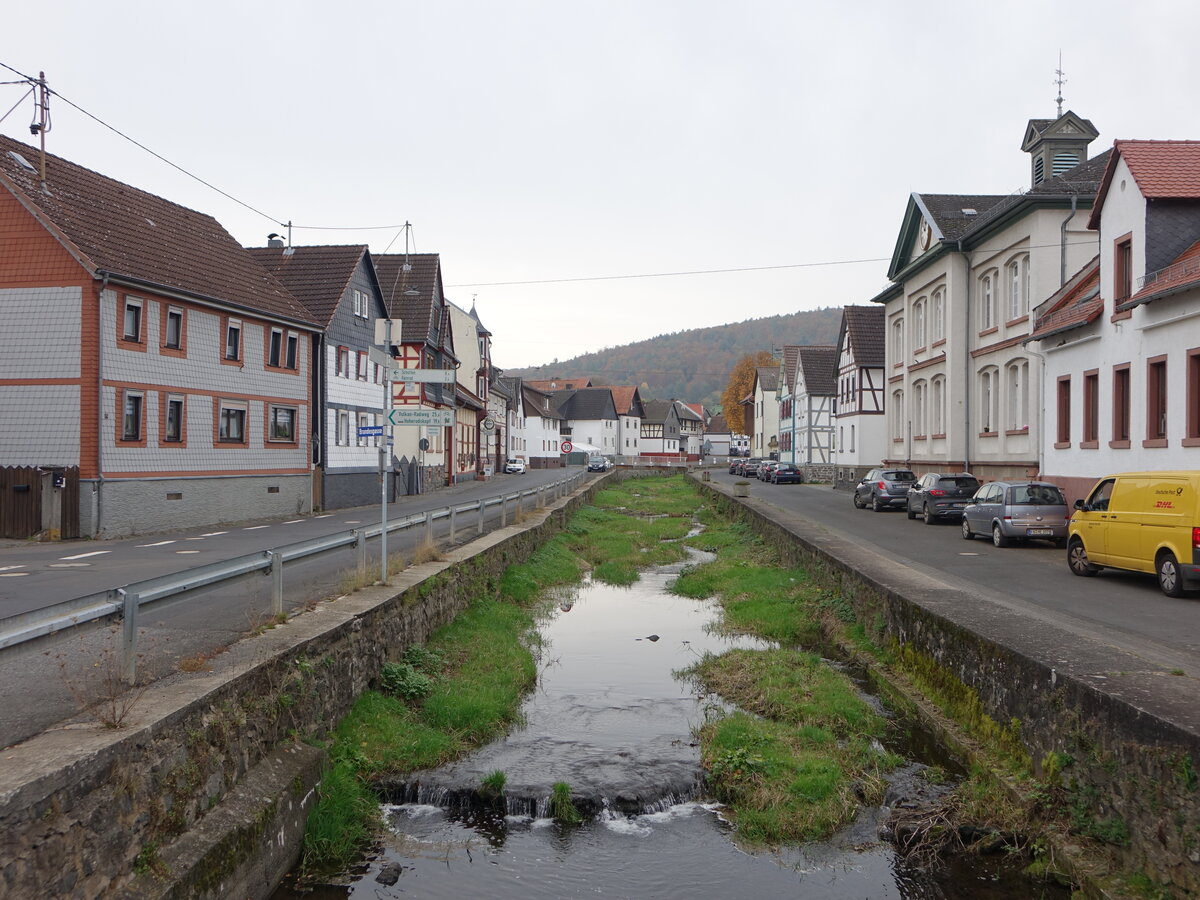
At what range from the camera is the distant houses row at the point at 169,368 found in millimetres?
22406

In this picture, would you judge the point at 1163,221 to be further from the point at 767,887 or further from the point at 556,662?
the point at 767,887

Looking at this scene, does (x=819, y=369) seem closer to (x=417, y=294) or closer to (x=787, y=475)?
(x=787, y=475)

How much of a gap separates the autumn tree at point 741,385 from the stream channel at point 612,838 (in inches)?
3762

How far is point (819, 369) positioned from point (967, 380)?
33.0 meters

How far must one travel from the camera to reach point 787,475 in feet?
192

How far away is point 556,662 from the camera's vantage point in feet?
41.2

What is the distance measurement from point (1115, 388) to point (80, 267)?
22.9 meters

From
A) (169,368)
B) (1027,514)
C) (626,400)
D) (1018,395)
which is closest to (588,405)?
(626,400)

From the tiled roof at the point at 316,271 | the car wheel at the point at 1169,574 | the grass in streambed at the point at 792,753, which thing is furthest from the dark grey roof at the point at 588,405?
the grass in streambed at the point at 792,753

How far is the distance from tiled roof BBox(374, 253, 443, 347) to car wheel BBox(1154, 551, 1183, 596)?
3485 cm

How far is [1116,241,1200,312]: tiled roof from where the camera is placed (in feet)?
55.9

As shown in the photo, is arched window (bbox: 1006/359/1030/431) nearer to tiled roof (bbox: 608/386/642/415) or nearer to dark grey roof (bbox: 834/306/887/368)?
dark grey roof (bbox: 834/306/887/368)

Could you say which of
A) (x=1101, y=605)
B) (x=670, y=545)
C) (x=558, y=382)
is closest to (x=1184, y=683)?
(x=1101, y=605)

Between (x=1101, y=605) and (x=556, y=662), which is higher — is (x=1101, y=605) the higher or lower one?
the higher one
